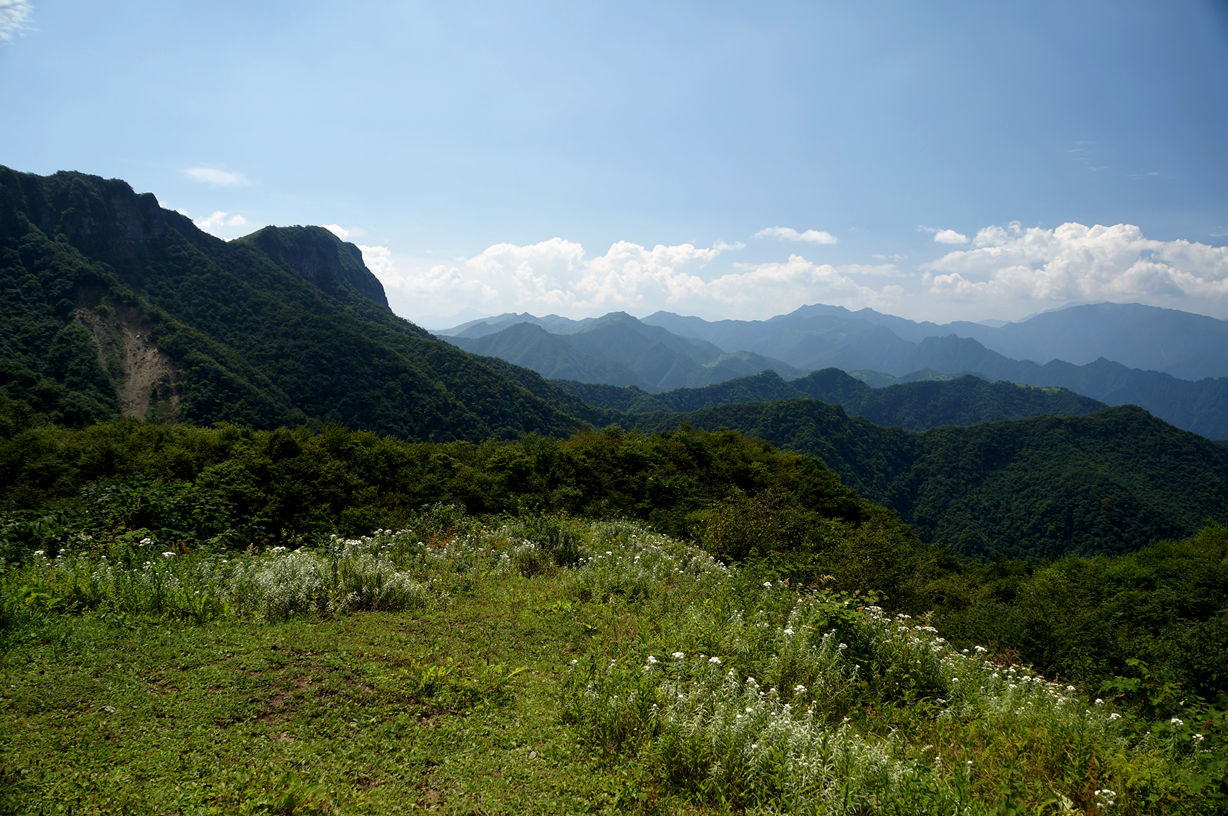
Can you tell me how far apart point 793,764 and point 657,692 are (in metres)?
1.33

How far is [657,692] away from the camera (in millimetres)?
4773

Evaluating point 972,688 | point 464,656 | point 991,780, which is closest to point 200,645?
point 464,656

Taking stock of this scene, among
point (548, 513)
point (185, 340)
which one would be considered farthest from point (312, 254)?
point (548, 513)

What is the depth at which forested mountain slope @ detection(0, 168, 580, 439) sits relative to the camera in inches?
2389

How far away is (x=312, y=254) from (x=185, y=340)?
8971cm

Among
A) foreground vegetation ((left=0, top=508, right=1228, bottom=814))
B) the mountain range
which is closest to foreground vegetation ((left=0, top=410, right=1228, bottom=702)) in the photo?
foreground vegetation ((left=0, top=508, right=1228, bottom=814))

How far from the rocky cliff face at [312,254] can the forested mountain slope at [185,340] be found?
20.9 metres

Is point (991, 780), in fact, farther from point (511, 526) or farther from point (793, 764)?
point (511, 526)

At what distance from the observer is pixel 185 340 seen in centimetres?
7088

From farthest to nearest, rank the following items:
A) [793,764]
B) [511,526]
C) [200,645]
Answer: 1. [511,526]
2. [200,645]
3. [793,764]

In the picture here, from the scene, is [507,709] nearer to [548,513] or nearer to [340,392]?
[548,513]

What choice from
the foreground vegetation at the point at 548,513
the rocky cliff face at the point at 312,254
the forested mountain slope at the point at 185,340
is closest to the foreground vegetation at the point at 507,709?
the foreground vegetation at the point at 548,513

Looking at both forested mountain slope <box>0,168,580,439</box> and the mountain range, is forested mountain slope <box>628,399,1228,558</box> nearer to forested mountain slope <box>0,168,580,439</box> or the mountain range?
the mountain range

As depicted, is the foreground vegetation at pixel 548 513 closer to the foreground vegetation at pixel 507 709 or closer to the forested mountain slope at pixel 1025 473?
the foreground vegetation at pixel 507 709
